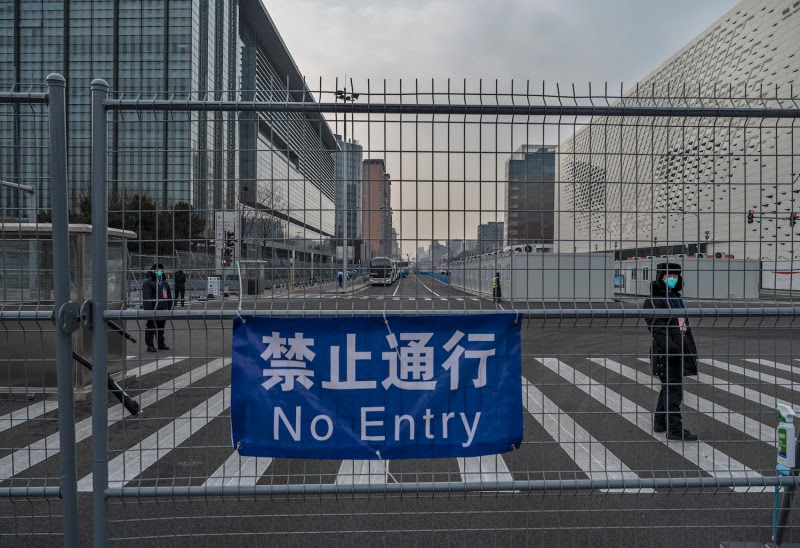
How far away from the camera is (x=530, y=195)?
3.23 metres

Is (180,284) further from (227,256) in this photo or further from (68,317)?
(68,317)

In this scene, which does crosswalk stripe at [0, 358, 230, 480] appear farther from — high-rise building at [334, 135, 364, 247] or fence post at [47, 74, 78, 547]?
high-rise building at [334, 135, 364, 247]

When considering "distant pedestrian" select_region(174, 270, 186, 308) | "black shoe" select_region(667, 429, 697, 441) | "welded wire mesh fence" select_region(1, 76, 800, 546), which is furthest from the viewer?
"black shoe" select_region(667, 429, 697, 441)

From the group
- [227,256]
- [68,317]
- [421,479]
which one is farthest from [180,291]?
[421,479]

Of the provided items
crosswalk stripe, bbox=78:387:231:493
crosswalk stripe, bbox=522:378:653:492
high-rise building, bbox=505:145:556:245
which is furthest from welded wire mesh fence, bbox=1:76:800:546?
crosswalk stripe, bbox=78:387:231:493

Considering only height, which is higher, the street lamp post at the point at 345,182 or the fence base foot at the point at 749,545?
the street lamp post at the point at 345,182

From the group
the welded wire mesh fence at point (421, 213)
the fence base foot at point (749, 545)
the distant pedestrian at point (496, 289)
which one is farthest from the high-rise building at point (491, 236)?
the fence base foot at point (749, 545)

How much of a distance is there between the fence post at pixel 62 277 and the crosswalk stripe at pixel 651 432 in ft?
9.19

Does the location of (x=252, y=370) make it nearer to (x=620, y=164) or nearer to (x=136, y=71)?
(x=620, y=164)

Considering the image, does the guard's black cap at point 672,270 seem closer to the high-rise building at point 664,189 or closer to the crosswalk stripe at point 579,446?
the high-rise building at point 664,189

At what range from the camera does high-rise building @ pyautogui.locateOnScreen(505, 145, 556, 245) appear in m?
3.22

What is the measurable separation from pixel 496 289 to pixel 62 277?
236 centimetres

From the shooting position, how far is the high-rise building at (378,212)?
3.14m

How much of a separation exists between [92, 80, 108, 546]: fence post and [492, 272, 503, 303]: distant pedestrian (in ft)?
6.97
